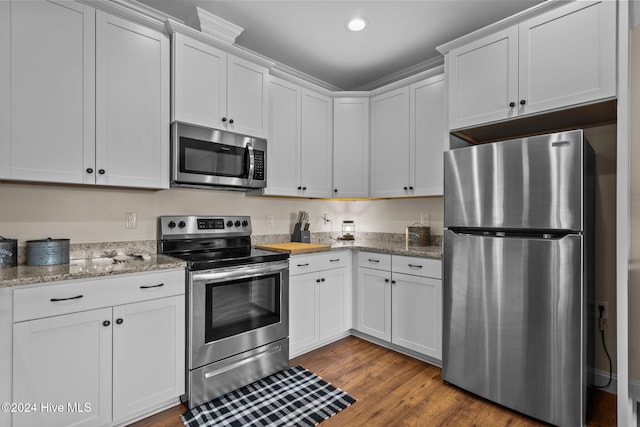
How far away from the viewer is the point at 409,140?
302cm

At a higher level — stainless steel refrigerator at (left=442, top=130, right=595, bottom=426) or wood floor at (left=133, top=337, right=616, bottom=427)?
stainless steel refrigerator at (left=442, top=130, right=595, bottom=426)

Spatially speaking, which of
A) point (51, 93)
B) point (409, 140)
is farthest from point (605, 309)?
point (51, 93)

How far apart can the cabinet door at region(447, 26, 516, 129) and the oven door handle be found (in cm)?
168

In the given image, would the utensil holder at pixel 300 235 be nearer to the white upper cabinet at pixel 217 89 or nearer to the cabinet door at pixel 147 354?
the white upper cabinet at pixel 217 89

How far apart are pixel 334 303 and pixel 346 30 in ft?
7.60

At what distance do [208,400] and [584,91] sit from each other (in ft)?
9.63

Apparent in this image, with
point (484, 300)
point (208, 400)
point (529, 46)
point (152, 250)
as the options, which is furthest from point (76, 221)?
point (529, 46)

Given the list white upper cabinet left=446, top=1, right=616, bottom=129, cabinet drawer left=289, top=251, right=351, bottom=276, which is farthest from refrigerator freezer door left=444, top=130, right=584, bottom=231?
cabinet drawer left=289, top=251, right=351, bottom=276

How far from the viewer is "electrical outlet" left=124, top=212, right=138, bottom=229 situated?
2.36m

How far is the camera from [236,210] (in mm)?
2971

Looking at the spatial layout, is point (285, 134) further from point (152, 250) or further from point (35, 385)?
point (35, 385)

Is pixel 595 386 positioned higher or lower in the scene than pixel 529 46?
lower

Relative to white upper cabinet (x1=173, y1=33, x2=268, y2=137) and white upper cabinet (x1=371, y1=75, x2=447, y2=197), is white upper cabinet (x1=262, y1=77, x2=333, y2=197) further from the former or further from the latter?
white upper cabinet (x1=371, y1=75, x2=447, y2=197)

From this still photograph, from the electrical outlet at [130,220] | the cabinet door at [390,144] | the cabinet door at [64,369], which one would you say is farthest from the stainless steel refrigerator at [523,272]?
the electrical outlet at [130,220]
